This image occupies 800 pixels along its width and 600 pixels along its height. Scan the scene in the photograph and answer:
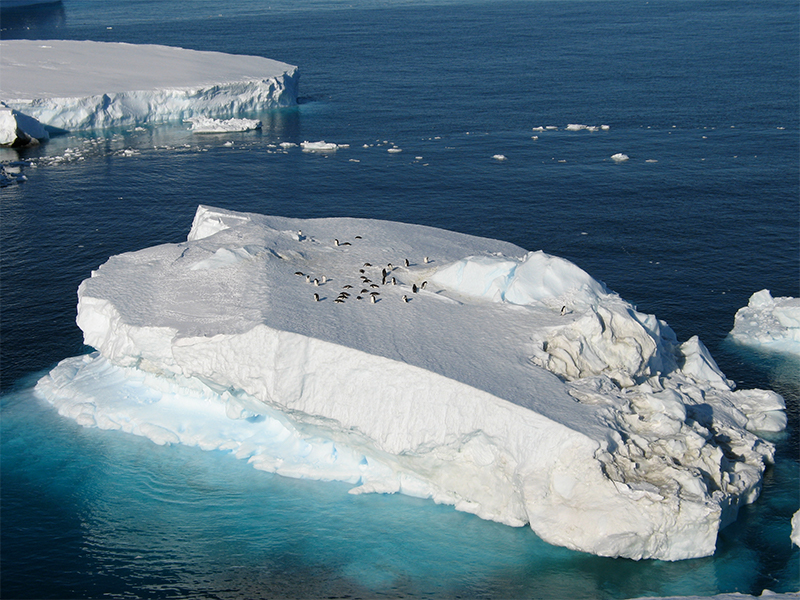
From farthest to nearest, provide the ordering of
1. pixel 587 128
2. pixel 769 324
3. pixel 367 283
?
pixel 587 128 → pixel 769 324 → pixel 367 283

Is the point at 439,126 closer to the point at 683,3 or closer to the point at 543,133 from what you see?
the point at 543,133

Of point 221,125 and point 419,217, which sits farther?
point 221,125

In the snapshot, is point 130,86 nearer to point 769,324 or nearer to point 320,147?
point 320,147

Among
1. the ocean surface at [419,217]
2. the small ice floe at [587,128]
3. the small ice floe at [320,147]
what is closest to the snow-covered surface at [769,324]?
the ocean surface at [419,217]

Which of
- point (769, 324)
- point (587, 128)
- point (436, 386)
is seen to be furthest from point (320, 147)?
point (436, 386)

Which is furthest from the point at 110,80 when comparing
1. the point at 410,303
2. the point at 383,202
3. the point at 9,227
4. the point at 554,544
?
the point at 554,544

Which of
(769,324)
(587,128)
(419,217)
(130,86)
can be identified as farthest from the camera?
(130,86)

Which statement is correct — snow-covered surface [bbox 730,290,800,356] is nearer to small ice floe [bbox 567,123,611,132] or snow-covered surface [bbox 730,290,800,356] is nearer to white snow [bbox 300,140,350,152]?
small ice floe [bbox 567,123,611,132]

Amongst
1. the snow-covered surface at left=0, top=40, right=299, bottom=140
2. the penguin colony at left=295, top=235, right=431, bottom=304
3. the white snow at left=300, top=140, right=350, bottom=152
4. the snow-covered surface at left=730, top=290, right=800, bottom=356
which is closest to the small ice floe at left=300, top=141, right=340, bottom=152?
the white snow at left=300, top=140, right=350, bottom=152
